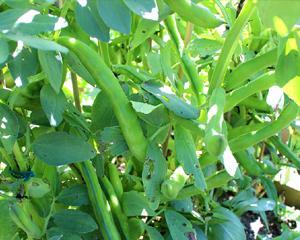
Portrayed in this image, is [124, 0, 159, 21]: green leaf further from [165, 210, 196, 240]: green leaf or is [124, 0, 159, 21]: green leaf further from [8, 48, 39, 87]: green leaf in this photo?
[165, 210, 196, 240]: green leaf

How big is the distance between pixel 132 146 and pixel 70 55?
0.50 feet

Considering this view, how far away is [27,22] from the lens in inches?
23.0

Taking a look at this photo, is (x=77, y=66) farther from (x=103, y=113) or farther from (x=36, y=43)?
(x=36, y=43)

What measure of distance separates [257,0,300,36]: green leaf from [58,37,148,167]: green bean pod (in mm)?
308

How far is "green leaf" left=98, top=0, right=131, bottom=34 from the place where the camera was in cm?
59

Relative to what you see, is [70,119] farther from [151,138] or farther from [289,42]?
[289,42]

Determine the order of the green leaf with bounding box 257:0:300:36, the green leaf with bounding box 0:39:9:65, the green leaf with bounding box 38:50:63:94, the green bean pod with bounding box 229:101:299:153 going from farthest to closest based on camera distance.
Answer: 1. the green bean pod with bounding box 229:101:299:153
2. the green leaf with bounding box 38:50:63:94
3. the green leaf with bounding box 0:39:9:65
4. the green leaf with bounding box 257:0:300:36

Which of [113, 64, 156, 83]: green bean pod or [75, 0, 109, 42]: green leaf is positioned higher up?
[75, 0, 109, 42]: green leaf

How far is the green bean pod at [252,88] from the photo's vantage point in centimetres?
73

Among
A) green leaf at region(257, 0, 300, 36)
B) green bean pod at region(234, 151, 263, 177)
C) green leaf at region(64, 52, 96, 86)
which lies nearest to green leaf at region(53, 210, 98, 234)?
green leaf at region(64, 52, 96, 86)

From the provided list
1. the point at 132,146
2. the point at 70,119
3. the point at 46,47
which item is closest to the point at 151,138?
the point at 132,146

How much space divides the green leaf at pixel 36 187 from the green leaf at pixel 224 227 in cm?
32

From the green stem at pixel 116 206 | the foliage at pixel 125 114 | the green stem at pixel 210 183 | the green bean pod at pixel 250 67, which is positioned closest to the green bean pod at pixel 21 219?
the foliage at pixel 125 114

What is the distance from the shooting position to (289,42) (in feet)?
1.81
